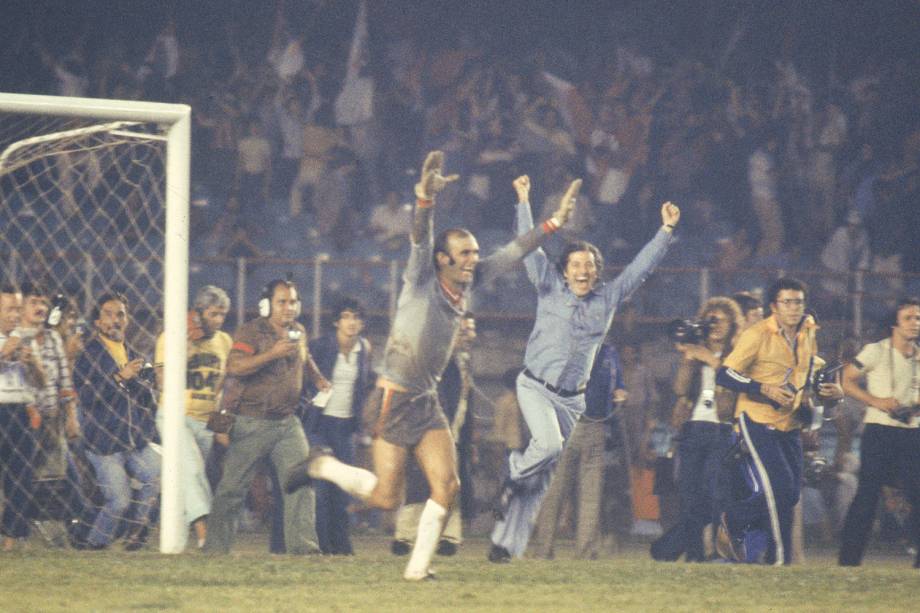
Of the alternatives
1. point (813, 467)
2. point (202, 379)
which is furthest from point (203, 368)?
point (813, 467)

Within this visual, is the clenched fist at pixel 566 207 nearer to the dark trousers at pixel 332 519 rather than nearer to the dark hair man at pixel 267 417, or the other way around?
the dark hair man at pixel 267 417

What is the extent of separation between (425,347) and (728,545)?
2.67m

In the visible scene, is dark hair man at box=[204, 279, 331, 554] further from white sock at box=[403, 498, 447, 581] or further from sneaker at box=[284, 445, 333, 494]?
white sock at box=[403, 498, 447, 581]

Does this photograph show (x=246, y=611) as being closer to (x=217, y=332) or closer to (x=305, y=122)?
(x=217, y=332)

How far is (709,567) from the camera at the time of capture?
25.6ft

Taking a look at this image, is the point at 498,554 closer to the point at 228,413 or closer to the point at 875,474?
the point at 228,413

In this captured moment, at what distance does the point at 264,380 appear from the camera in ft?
30.2

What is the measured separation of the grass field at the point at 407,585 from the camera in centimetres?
631

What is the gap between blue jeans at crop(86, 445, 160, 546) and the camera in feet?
29.8

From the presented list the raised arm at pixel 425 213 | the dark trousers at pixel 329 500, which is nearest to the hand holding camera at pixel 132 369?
the dark trousers at pixel 329 500

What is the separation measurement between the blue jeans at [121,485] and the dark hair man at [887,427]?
434cm

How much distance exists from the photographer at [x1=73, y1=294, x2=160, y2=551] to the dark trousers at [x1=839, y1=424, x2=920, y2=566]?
172 inches

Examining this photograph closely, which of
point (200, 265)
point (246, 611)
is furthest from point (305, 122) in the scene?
point (246, 611)

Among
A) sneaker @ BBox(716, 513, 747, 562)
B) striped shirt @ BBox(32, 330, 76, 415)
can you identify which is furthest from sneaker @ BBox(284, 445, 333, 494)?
sneaker @ BBox(716, 513, 747, 562)
